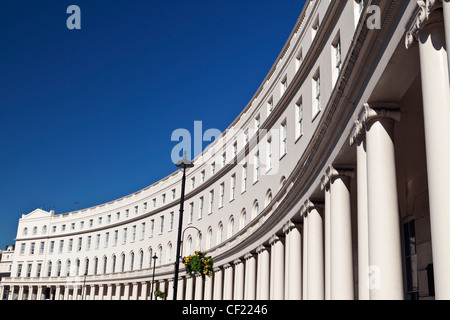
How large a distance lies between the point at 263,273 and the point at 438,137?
2423 centimetres

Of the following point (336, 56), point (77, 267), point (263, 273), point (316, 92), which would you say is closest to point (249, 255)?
point (263, 273)

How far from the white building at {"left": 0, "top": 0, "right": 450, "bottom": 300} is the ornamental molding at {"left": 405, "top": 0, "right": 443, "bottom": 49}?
0.11 ft

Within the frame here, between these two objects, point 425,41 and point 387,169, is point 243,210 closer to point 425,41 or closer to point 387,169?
point 387,169

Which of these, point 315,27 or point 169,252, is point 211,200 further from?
point 315,27

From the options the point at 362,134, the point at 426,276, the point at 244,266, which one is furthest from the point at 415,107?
the point at 244,266

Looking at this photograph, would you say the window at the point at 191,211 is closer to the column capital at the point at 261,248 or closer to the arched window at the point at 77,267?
the column capital at the point at 261,248

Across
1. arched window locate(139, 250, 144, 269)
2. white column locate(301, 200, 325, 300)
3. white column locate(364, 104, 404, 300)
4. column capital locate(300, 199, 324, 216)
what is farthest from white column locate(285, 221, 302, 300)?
arched window locate(139, 250, 144, 269)

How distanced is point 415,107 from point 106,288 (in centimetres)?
7639

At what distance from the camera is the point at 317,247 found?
21188 millimetres

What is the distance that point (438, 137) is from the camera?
9383 millimetres

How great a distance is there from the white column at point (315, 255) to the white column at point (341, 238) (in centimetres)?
376

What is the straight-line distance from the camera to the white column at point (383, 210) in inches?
480


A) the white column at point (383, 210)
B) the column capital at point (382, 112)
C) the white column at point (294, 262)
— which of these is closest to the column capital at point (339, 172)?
the white column at point (383, 210)

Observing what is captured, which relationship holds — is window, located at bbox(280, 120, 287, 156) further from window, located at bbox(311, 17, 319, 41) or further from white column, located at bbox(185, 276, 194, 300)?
white column, located at bbox(185, 276, 194, 300)
